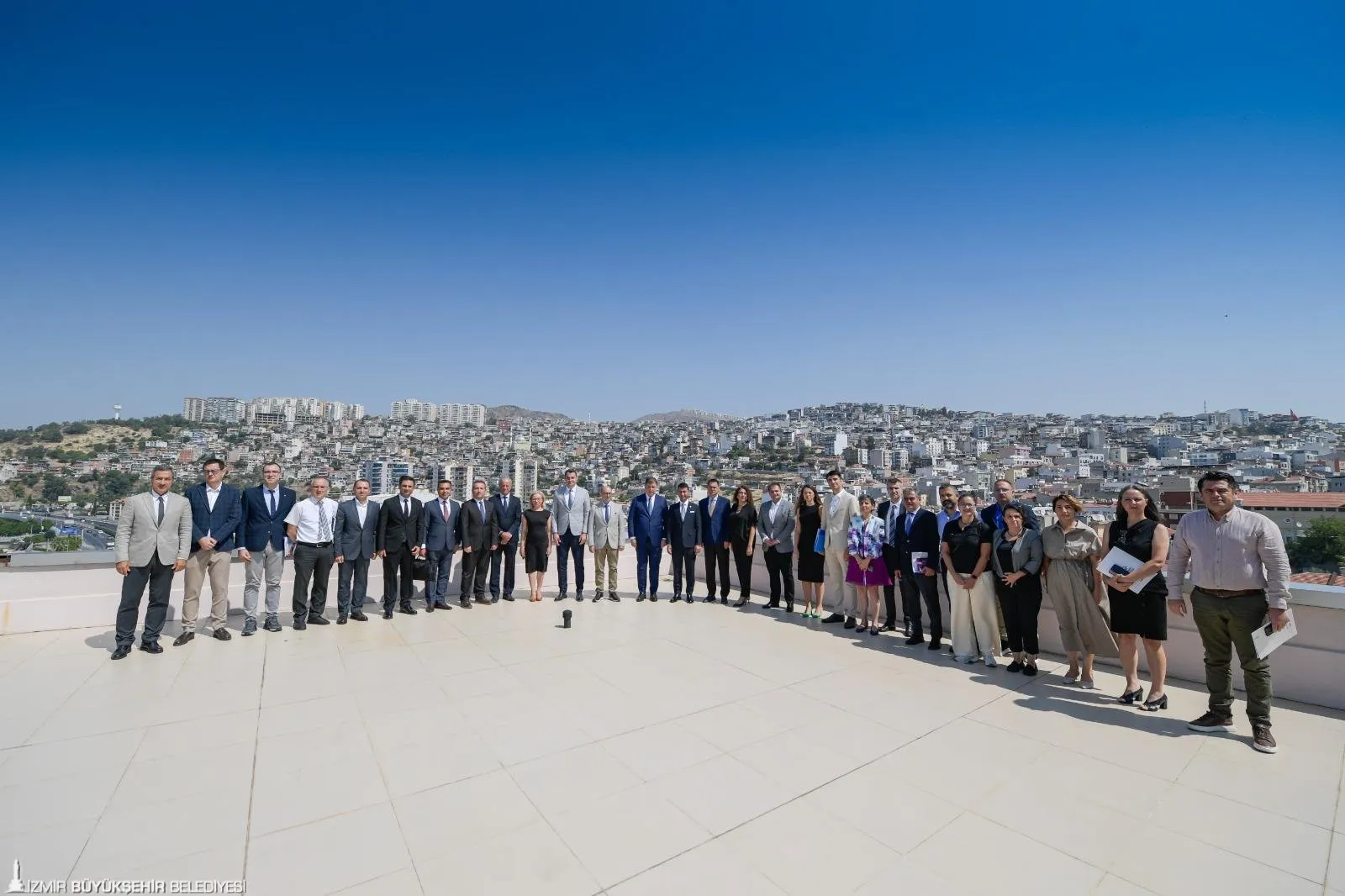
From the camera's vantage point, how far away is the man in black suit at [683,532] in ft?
25.3

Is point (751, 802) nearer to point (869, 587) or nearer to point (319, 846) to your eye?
point (319, 846)

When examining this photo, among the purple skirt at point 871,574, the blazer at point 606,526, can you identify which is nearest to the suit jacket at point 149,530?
the blazer at point 606,526

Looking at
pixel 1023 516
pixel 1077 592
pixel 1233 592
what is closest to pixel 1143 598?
pixel 1077 592

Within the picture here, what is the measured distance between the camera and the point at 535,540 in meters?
7.48

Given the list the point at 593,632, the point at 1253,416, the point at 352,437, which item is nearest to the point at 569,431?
the point at 352,437

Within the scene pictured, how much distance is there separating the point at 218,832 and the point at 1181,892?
389 centimetres

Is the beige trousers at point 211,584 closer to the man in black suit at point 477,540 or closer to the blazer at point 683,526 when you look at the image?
the man in black suit at point 477,540

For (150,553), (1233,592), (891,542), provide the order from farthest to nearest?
(891,542), (150,553), (1233,592)

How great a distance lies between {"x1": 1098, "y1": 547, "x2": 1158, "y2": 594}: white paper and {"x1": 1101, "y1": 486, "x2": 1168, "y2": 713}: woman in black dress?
0.06 ft

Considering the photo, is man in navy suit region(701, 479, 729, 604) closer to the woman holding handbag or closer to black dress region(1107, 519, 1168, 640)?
the woman holding handbag

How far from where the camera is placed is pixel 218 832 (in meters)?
2.47

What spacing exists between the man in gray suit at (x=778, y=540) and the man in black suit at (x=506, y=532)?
3.07 metres

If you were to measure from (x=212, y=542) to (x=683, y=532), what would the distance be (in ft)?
16.6

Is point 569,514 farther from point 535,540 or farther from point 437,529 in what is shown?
point 437,529
